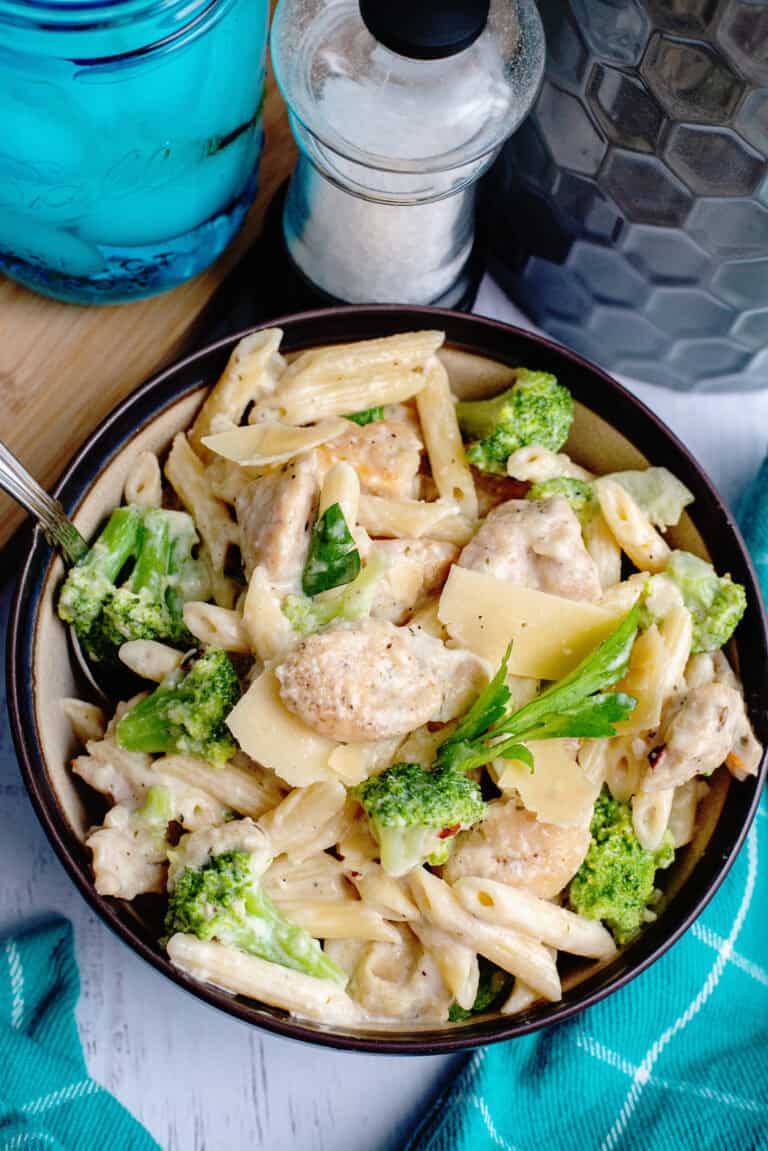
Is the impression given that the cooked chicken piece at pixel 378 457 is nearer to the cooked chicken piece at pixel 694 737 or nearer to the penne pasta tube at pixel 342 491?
the penne pasta tube at pixel 342 491

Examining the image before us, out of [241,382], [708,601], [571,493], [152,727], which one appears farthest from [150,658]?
[708,601]

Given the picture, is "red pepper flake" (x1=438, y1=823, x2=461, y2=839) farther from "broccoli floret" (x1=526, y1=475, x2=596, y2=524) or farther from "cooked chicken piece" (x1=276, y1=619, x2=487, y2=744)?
"broccoli floret" (x1=526, y1=475, x2=596, y2=524)

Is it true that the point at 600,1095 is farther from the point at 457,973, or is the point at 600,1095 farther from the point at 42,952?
the point at 42,952

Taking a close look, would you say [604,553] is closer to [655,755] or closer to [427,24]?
[655,755]

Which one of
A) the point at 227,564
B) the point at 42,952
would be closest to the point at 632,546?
the point at 227,564

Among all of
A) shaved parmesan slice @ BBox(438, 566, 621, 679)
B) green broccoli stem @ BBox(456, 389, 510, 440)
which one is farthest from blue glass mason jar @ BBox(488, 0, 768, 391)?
shaved parmesan slice @ BBox(438, 566, 621, 679)

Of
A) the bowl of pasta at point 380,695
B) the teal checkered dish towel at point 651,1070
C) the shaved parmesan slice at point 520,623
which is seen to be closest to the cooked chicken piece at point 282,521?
the bowl of pasta at point 380,695
